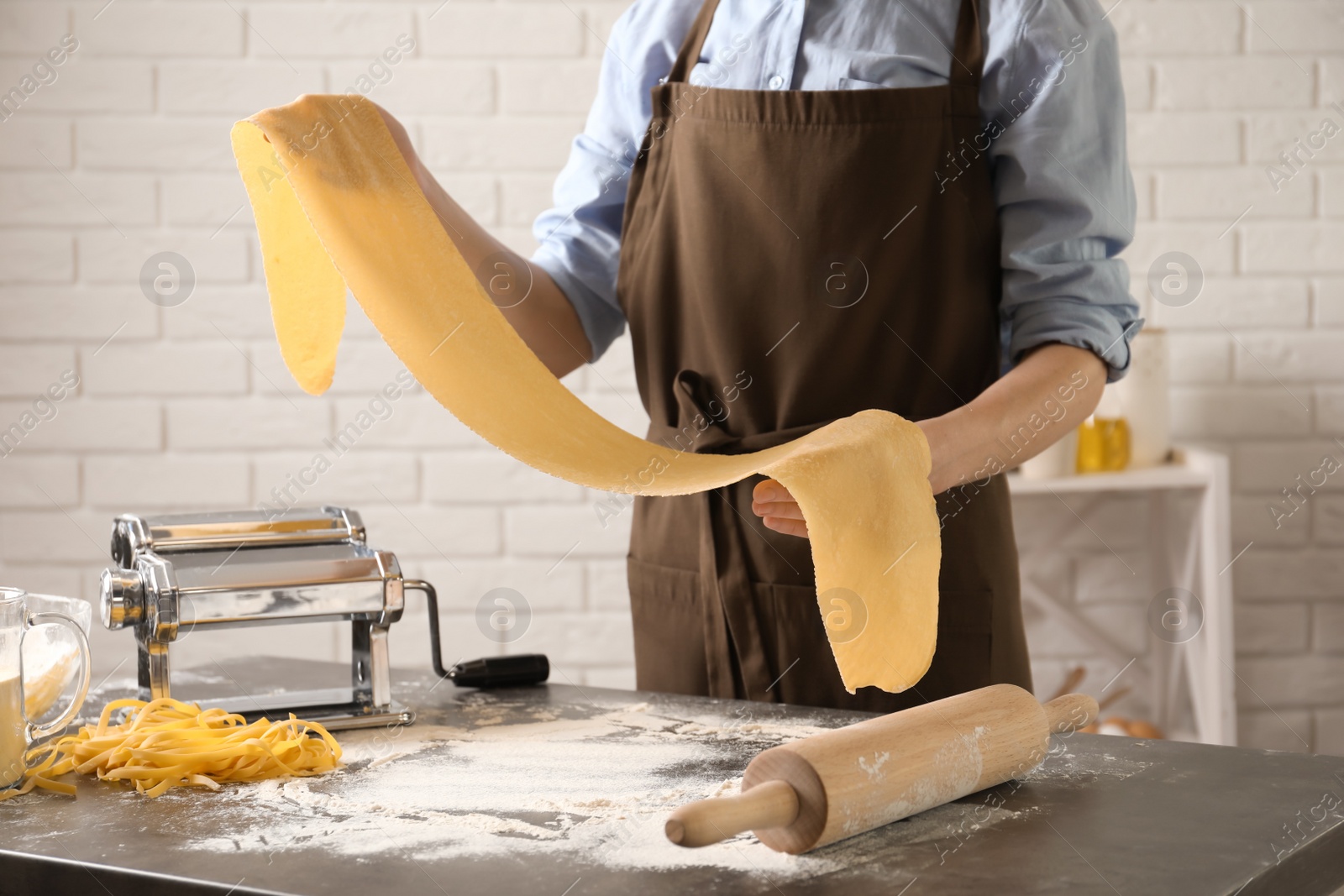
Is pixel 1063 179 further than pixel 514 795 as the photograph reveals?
Yes

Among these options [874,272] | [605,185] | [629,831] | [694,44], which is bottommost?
[629,831]

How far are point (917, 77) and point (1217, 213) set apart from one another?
1093 mm

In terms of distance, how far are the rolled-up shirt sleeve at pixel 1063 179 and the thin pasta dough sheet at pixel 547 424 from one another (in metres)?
0.29

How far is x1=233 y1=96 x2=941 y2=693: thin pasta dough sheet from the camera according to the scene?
2.89 ft

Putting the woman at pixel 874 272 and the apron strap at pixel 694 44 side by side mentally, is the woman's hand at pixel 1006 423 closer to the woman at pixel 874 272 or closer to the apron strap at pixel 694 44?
the woman at pixel 874 272

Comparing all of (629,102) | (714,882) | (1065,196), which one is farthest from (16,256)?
(714,882)

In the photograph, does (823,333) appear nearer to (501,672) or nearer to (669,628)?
(669,628)

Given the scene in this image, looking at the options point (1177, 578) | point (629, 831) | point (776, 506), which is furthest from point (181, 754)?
point (1177, 578)

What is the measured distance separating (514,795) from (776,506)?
0.28 meters

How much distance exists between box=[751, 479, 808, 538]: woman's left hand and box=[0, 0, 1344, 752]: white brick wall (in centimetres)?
110

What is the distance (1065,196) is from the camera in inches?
43.9

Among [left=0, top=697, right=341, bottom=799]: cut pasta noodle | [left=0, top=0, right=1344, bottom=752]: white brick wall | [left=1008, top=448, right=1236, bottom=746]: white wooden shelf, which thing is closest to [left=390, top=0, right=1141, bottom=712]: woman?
[left=0, top=697, right=341, bottom=799]: cut pasta noodle

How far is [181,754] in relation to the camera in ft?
2.78

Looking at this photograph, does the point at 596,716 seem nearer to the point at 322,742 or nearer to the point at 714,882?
the point at 322,742
